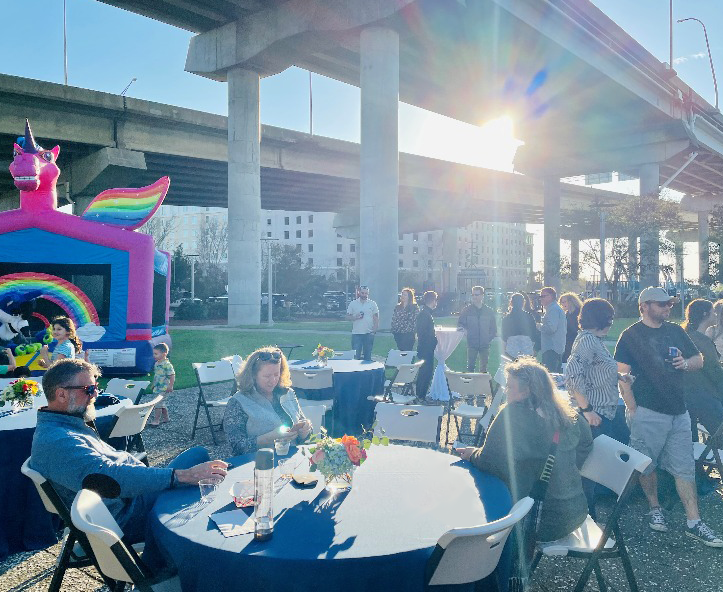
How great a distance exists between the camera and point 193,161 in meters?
31.8

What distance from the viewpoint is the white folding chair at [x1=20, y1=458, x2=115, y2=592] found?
2.96 meters

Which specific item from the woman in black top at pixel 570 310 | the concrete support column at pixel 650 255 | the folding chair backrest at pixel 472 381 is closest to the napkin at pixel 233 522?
the folding chair backrest at pixel 472 381

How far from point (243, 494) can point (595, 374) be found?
3.29 m

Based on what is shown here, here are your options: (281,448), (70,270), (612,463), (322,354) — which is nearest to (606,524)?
(612,463)

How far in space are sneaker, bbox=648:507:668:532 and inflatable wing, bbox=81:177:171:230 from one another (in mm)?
12400

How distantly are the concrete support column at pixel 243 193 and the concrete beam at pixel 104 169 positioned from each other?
531 cm

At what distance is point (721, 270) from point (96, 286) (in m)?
29.8

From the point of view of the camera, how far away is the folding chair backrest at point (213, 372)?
7925 millimetres

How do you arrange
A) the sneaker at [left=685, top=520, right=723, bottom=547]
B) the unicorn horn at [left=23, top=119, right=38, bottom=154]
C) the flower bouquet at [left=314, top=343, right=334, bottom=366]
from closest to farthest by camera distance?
1. the sneaker at [left=685, top=520, right=723, bottom=547]
2. the flower bouquet at [left=314, top=343, right=334, bottom=366]
3. the unicorn horn at [left=23, top=119, right=38, bottom=154]

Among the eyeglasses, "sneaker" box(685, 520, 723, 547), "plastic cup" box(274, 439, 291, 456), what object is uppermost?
the eyeglasses

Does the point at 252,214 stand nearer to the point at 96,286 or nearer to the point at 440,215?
the point at 96,286

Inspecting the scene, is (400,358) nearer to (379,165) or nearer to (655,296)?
(655,296)

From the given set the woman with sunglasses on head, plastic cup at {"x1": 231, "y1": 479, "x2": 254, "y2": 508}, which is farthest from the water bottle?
the woman with sunglasses on head

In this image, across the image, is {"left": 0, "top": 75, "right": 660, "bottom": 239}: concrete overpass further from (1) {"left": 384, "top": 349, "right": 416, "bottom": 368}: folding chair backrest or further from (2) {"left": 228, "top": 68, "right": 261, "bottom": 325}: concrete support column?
(1) {"left": 384, "top": 349, "right": 416, "bottom": 368}: folding chair backrest
